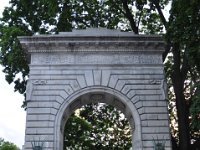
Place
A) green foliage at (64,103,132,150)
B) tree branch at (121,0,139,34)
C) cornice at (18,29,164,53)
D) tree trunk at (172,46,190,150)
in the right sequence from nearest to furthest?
cornice at (18,29,164,53) < tree trunk at (172,46,190,150) < tree branch at (121,0,139,34) < green foliage at (64,103,132,150)

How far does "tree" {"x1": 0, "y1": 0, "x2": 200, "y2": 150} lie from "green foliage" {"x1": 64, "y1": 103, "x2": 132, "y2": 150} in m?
6.79

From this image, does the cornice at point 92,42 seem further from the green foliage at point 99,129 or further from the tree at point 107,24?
the green foliage at point 99,129

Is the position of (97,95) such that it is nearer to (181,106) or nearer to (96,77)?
(96,77)

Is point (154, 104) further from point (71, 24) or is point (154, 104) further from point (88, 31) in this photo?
point (71, 24)

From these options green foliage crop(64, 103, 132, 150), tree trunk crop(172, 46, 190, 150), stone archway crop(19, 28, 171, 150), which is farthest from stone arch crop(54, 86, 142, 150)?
green foliage crop(64, 103, 132, 150)

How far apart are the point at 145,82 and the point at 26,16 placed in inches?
430

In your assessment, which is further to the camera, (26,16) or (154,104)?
(26,16)

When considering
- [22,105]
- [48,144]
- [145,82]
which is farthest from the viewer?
[22,105]

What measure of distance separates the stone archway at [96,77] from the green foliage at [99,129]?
406 inches

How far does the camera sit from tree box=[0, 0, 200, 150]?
2094 centimetres

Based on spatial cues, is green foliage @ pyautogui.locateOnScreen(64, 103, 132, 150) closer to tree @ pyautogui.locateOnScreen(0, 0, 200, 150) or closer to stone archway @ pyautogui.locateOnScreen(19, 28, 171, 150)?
tree @ pyautogui.locateOnScreen(0, 0, 200, 150)

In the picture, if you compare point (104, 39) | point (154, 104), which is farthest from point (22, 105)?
point (154, 104)

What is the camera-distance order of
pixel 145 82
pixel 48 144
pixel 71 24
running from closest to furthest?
pixel 48 144 → pixel 145 82 → pixel 71 24

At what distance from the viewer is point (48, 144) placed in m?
18.0
